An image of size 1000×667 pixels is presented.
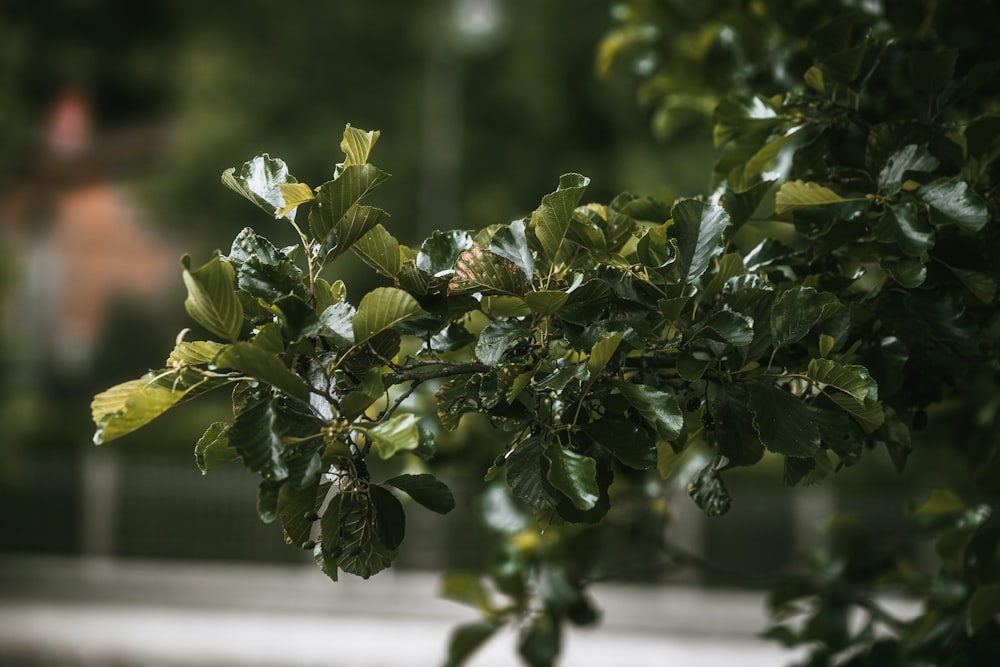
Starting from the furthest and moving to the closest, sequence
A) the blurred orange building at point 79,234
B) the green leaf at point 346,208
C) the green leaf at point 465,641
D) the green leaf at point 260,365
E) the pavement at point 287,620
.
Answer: the blurred orange building at point 79,234
the pavement at point 287,620
the green leaf at point 465,641
the green leaf at point 346,208
the green leaf at point 260,365

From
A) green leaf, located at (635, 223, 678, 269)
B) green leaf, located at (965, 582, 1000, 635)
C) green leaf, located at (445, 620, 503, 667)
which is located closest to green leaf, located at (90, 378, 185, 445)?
green leaf, located at (635, 223, 678, 269)

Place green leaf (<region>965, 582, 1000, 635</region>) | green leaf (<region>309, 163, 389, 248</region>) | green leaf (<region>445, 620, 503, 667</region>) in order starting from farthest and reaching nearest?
green leaf (<region>445, 620, 503, 667</region>) → green leaf (<region>965, 582, 1000, 635</region>) → green leaf (<region>309, 163, 389, 248</region>)

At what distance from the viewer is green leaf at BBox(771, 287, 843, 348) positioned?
109 cm

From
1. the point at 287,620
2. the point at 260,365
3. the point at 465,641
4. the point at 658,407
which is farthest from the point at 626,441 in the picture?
the point at 287,620

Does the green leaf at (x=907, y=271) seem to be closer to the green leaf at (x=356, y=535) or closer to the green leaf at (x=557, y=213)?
the green leaf at (x=557, y=213)

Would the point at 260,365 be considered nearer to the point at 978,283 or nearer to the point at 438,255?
the point at 438,255

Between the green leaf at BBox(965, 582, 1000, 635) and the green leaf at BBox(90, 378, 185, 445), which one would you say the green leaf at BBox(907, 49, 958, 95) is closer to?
the green leaf at BBox(965, 582, 1000, 635)

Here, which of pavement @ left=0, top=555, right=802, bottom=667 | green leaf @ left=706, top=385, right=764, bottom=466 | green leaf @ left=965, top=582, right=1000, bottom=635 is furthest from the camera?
pavement @ left=0, top=555, right=802, bottom=667

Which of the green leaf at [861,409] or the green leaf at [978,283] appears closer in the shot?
the green leaf at [861,409]

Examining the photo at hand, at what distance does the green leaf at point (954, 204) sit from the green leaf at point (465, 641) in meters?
1.29

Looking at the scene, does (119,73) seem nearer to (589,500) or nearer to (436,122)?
(436,122)

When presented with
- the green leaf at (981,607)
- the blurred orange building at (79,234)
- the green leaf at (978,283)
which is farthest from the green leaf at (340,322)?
the blurred orange building at (79,234)

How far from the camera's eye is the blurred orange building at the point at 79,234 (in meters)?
15.2

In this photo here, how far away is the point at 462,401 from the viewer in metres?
1.13
